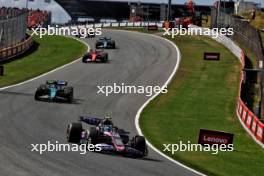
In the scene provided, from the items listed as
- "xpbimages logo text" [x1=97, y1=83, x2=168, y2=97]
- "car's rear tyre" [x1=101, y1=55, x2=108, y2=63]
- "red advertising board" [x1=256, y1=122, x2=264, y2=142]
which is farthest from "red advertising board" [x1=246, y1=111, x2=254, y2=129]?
"car's rear tyre" [x1=101, y1=55, x2=108, y2=63]

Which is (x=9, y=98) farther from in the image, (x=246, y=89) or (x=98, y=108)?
(x=246, y=89)

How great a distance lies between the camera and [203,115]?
36.8 meters

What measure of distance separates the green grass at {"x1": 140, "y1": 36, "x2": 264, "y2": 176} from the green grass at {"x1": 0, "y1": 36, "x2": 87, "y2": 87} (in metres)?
10.1

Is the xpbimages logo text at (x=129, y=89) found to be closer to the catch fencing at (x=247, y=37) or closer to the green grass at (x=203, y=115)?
the green grass at (x=203, y=115)

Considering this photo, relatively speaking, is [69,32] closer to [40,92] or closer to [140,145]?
[40,92]

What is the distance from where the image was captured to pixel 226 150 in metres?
26.7

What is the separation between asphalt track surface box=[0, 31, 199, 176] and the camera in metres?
19.9

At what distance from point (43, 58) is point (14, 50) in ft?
8.55

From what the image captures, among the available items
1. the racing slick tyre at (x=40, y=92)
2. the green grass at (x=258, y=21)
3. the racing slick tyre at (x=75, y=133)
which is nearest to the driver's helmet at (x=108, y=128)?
the racing slick tyre at (x=75, y=133)

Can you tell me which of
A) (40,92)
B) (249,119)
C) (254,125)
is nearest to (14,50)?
(40,92)

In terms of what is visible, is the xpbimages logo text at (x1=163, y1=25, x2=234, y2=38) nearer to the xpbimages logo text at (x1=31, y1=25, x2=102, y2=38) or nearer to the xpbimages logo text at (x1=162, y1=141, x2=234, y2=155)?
the xpbimages logo text at (x1=31, y1=25, x2=102, y2=38)

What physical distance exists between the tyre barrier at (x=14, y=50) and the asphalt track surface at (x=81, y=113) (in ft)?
19.9

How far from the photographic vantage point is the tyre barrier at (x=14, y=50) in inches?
2304

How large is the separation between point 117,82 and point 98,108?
12071 mm
